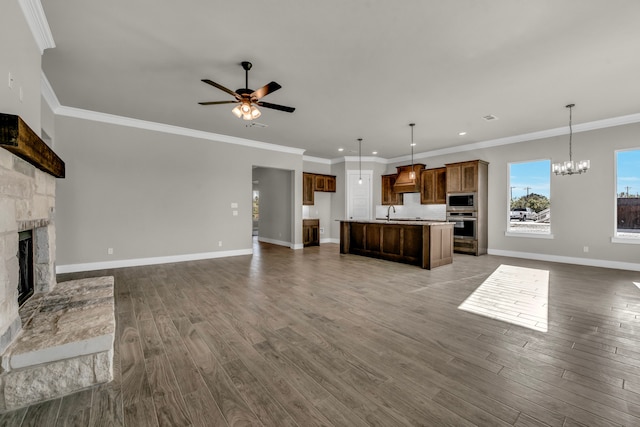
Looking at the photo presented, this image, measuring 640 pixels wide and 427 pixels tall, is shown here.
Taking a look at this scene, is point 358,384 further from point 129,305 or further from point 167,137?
point 167,137

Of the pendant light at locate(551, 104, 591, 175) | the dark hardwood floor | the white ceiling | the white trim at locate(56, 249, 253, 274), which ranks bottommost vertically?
the dark hardwood floor

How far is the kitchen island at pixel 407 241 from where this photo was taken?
5.61 metres

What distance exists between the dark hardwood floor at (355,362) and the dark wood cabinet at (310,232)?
493cm

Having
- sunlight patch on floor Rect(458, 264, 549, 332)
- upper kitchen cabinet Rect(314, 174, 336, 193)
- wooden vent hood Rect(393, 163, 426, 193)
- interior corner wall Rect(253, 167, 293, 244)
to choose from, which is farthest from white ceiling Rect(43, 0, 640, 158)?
upper kitchen cabinet Rect(314, 174, 336, 193)

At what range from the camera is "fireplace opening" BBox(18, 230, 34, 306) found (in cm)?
252

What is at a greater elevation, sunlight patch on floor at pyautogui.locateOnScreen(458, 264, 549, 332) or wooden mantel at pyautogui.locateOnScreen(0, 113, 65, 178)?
wooden mantel at pyautogui.locateOnScreen(0, 113, 65, 178)

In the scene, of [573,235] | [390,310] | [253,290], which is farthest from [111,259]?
[573,235]

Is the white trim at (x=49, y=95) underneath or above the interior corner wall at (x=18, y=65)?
above

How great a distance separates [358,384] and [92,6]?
3891 millimetres

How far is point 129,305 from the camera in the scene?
3430mm

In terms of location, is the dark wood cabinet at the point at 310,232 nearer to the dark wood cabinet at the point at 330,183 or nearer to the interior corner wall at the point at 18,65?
the dark wood cabinet at the point at 330,183

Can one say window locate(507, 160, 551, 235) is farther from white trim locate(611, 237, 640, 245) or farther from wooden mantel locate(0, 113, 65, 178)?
wooden mantel locate(0, 113, 65, 178)

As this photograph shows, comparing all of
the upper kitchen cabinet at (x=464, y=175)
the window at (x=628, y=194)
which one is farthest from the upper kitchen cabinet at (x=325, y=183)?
the window at (x=628, y=194)

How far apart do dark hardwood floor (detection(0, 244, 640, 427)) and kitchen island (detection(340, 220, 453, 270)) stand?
→ 1.52m
